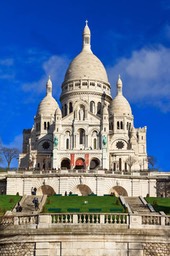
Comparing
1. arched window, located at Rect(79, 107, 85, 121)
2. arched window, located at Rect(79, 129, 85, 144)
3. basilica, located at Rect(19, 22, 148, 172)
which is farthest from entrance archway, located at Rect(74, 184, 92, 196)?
arched window, located at Rect(79, 107, 85, 121)

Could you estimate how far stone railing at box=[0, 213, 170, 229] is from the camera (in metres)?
28.7

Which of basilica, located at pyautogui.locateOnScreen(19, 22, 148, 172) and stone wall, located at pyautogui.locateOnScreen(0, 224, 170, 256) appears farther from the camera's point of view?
basilica, located at pyautogui.locateOnScreen(19, 22, 148, 172)

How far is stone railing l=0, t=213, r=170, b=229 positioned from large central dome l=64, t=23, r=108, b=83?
100465 millimetres

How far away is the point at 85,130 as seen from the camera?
115 meters

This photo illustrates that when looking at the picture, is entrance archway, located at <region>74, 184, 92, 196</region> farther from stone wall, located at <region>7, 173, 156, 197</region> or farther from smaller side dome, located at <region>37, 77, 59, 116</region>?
smaller side dome, located at <region>37, 77, 59, 116</region>

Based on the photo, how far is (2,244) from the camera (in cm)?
2906

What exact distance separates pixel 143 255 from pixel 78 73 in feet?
339

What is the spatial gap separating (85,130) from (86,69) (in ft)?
69.8

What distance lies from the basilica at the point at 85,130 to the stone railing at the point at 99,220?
7603cm

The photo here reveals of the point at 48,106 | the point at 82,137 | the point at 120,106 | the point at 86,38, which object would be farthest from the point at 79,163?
the point at 86,38

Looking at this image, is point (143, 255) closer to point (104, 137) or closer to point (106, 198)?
point (106, 198)

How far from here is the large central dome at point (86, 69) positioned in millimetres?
129125

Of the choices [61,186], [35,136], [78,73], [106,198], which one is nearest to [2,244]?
[106,198]

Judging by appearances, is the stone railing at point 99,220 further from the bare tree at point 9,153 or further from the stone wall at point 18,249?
the bare tree at point 9,153
